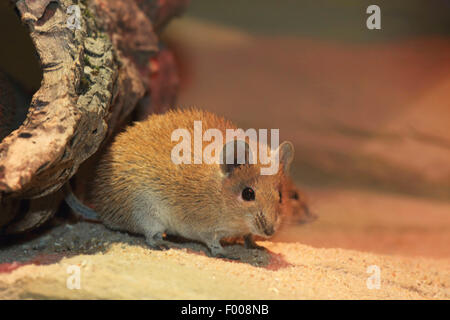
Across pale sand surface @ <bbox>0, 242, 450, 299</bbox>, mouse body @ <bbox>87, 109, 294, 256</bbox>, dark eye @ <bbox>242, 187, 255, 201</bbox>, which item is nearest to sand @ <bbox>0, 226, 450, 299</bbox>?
pale sand surface @ <bbox>0, 242, 450, 299</bbox>

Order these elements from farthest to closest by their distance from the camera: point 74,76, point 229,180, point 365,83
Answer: point 365,83
point 229,180
point 74,76

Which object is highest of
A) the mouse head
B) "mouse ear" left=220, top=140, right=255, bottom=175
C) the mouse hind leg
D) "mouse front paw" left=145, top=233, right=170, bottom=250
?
"mouse ear" left=220, top=140, right=255, bottom=175

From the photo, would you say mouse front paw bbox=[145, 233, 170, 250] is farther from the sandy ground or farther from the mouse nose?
the mouse nose

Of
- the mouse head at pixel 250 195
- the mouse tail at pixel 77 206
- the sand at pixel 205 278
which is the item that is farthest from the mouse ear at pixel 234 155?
Result: the mouse tail at pixel 77 206

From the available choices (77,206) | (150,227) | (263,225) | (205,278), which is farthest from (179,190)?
(77,206)

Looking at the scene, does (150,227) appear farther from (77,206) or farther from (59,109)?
(59,109)
